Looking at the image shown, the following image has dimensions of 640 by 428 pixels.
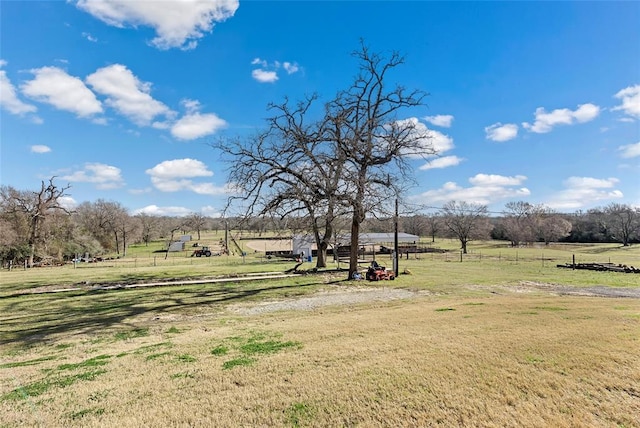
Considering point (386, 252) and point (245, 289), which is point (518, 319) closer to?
point (245, 289)

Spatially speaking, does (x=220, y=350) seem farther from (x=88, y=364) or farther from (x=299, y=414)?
(x=299, y=414)

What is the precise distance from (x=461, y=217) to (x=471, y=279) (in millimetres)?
45573

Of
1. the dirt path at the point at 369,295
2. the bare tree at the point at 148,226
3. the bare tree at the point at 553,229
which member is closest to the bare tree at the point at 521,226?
the bare tree at the point at 553,229

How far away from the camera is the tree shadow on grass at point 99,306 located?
10844 millimetres

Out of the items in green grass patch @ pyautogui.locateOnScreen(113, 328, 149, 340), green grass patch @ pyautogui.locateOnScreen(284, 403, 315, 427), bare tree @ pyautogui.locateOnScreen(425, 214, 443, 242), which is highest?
bare tree @ pyautogui.locateOnScreen(425, 214, 443, 242)

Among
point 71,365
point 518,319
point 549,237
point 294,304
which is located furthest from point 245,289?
point 549,237

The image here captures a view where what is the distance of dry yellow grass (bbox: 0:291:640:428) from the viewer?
4.30 m

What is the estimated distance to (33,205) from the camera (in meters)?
45.2

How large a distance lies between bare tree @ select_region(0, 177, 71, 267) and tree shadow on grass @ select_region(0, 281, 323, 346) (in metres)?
34.6

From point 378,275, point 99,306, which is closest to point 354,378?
point 99,306

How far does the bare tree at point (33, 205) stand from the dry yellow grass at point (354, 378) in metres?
45.0

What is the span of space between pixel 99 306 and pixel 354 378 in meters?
13.5

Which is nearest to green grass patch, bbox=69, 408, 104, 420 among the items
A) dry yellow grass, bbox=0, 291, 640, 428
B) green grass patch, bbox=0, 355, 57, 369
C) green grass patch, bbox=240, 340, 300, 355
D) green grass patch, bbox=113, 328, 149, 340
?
dry yellow grass, bbox=0, 291, 640, 428

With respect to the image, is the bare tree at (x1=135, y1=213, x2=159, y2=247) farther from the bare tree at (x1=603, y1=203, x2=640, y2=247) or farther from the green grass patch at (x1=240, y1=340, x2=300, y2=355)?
the bare tree at (x1=603, y1=203, x2=640, y2=247)
